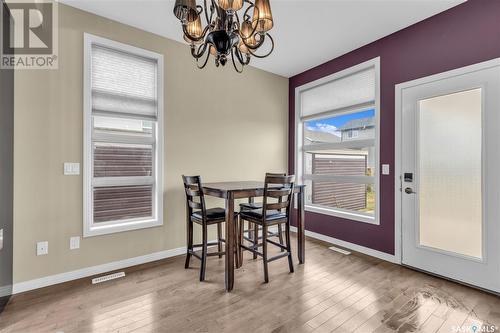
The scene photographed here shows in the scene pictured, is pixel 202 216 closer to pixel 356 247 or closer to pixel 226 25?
pixel 226 25

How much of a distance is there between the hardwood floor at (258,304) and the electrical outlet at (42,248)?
339 millimetres

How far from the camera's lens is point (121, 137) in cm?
295

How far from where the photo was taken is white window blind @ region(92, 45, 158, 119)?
2775mm

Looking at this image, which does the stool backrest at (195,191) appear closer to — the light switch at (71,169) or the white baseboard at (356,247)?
the light switch at (71,169)

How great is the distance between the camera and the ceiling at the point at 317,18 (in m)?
2.56

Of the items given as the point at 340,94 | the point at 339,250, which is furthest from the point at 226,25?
the point at 339,250

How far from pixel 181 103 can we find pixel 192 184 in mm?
1223

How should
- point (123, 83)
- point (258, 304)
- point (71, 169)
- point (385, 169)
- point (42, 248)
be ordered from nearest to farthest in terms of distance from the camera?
point (258, 304)
point (42, 248)
point (71, 169)
point (123, 83)
point (385, 169)

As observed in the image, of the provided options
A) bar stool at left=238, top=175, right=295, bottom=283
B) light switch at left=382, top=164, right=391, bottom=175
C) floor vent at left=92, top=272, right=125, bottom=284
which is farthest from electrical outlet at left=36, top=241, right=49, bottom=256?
light switch at left=382, top=164, right=391, bottom=175

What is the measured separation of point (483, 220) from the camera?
2.40 meters

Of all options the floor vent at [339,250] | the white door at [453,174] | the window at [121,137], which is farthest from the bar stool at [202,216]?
the white door at [453,174]

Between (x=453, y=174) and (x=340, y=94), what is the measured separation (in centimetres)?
183

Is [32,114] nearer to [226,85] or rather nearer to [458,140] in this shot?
[226,85]

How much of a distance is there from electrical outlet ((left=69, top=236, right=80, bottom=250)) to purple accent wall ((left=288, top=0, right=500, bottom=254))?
323 centimetres
